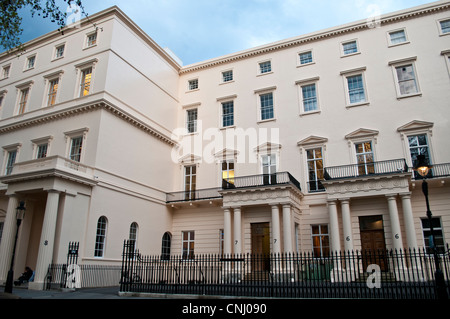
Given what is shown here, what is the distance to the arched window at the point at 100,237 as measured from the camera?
65.2 ft

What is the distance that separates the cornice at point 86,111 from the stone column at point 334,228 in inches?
531

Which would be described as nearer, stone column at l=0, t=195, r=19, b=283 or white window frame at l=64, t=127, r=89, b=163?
stone column at l=0, t=195, r=19, b=283

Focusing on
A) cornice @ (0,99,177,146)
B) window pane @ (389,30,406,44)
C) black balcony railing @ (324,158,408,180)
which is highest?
window pane @ (389,30,406,44)

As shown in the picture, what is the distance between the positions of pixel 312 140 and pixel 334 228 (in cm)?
638

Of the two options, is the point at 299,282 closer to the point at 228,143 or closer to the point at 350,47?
the point at 228,143

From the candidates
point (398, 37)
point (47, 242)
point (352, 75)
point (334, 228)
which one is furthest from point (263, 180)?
point (47, 242)

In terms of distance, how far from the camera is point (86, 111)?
22.0 m

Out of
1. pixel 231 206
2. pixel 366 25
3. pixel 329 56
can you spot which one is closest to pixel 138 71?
pixel 231 206

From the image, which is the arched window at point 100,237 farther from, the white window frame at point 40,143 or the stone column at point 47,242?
the white window frame at point 40,143

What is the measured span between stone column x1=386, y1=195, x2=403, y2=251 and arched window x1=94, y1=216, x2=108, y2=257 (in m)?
16.1

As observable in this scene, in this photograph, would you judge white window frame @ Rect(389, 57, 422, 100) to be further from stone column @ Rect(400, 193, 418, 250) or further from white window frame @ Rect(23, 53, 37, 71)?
white window frame @ Rect(23, 53, 37, 71)

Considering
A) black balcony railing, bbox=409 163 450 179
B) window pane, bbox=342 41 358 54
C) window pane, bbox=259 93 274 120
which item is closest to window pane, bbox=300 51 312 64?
window pane, bbox=342 41 358 54

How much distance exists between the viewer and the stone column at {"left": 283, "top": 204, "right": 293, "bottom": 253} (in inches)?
747
